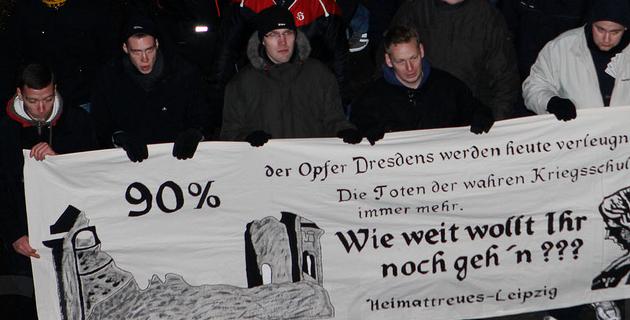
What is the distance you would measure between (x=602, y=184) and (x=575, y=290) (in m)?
0.76

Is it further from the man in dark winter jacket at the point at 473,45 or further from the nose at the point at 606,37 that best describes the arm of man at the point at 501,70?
the nose at the point at 606,37

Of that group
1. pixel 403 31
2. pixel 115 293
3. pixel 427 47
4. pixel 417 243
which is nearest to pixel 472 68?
pixel 427 47

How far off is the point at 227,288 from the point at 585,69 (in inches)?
111

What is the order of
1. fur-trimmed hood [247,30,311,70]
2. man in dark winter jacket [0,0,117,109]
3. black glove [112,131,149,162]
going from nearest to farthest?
black glove [112,131,149,162]
fur-trimmed hood [247,30,311,70]
man in dark winter jacket [0,0,117,109]

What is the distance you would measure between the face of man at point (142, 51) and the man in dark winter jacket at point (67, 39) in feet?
3.75

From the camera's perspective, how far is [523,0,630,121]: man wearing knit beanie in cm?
827

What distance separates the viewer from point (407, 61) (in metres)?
8.26

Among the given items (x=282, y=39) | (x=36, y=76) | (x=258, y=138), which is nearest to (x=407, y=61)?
(x=282, y=39)

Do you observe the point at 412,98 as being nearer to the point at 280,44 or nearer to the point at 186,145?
the point at 280,44

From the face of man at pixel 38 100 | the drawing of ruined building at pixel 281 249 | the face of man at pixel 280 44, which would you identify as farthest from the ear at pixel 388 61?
the face of man at pixel 38 100

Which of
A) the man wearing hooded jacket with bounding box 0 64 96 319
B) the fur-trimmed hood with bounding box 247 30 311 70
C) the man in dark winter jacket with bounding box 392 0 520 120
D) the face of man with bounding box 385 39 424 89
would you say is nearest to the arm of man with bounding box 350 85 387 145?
the face of man with bounding box 385 39 424 89

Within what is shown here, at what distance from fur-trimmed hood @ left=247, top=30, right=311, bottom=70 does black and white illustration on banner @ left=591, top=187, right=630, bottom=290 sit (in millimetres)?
2280

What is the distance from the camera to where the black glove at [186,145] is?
796cm

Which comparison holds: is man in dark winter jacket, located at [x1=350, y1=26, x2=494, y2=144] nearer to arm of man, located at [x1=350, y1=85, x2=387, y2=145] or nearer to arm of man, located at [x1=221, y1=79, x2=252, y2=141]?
arm of man, located at [x1=350, y1=85, x2=387, y2=145]
